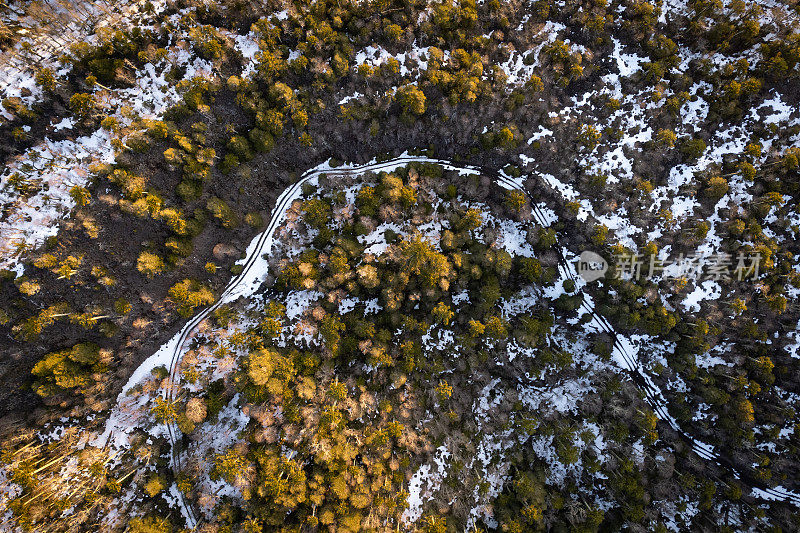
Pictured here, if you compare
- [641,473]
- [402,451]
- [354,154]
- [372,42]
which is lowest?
[641,473]

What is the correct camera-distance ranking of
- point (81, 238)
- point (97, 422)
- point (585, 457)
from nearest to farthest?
point (81, 238), point (97, 422), point (585, 457)

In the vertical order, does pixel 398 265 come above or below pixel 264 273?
below

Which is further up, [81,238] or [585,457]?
[81,238]

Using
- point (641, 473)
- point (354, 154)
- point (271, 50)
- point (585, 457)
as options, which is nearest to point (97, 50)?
point (271, 50)

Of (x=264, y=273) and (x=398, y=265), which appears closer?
(x=398, y=265)

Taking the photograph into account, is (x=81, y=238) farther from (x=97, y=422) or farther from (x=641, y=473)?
(x=641, y=473)

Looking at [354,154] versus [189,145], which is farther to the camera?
[354,154]

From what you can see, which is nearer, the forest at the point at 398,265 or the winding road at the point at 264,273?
the forest at the point at 398,265

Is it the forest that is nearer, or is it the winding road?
the forest
